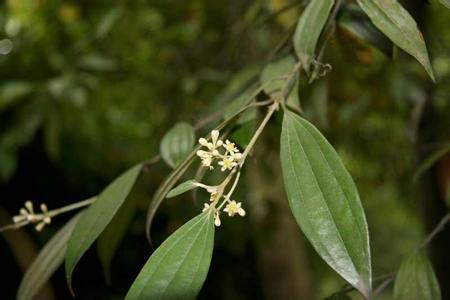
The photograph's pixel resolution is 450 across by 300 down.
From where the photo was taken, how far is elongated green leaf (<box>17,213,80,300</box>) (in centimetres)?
69

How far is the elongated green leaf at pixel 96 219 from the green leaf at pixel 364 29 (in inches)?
12.8

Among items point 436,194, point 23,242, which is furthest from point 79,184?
point 436,194

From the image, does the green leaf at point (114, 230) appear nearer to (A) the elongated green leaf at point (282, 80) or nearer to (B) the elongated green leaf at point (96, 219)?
(B) the elongated green leaf at point (96, 219)

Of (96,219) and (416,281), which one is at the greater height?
(96,219)

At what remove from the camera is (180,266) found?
17.6 inches

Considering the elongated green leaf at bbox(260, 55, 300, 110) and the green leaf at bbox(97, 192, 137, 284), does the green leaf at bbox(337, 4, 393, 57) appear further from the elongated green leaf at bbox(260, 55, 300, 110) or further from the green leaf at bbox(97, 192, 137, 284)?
the green leaf at bbox(97, 192, 137, 284)

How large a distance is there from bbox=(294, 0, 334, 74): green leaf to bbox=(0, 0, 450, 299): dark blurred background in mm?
539

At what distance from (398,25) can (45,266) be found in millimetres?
520

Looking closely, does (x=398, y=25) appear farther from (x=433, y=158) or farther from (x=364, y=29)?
(x=433, y=158)

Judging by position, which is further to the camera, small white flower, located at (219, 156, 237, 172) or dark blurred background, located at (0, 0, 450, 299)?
dark blurred background, located at (0, 0, 450, 299)

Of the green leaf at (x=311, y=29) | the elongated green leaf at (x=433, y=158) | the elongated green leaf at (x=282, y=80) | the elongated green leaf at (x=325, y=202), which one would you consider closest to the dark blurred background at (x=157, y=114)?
the elongated green leaf at (x=433, y=158)

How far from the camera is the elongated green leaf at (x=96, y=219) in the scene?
58cm

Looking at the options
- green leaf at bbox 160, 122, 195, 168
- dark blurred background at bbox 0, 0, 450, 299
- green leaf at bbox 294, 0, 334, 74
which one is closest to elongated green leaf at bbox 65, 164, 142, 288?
green leaf at bbox 160, 122, 195, 168

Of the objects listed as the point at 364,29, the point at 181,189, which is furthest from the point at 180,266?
the point at 364,29
